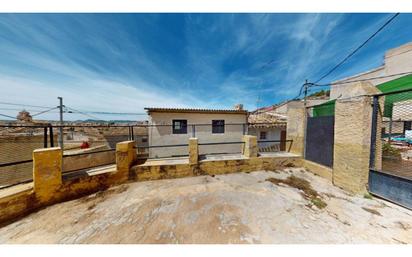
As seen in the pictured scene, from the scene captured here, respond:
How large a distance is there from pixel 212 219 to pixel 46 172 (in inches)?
149

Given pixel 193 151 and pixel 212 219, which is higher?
pixel 193 151

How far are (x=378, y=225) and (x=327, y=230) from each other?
1.11 meters

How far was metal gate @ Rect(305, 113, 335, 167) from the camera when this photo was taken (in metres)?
4.68

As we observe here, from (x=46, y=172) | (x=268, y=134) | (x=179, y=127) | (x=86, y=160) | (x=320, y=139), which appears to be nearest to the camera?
(x=46, y=172)

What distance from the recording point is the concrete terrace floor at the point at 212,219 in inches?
→ 89.9

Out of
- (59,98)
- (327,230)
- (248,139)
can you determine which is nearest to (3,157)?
(59,98)

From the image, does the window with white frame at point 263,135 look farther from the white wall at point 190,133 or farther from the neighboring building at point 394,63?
the neighboring building at point 394,63

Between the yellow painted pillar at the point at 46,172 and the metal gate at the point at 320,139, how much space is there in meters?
7.70

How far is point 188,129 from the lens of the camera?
359 inches

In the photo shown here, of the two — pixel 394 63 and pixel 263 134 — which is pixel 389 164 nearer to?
→ pixel 263 134

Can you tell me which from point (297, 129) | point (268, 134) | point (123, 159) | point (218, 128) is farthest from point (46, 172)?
point (268, 134)

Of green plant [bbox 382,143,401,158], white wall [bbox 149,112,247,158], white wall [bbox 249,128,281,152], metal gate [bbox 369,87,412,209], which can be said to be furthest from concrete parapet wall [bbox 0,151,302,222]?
white wall [bbox 249,128,281,152]

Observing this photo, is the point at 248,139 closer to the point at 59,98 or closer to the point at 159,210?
the point at 159,210

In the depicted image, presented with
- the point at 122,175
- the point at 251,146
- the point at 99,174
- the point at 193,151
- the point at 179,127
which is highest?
the point at 179,127
